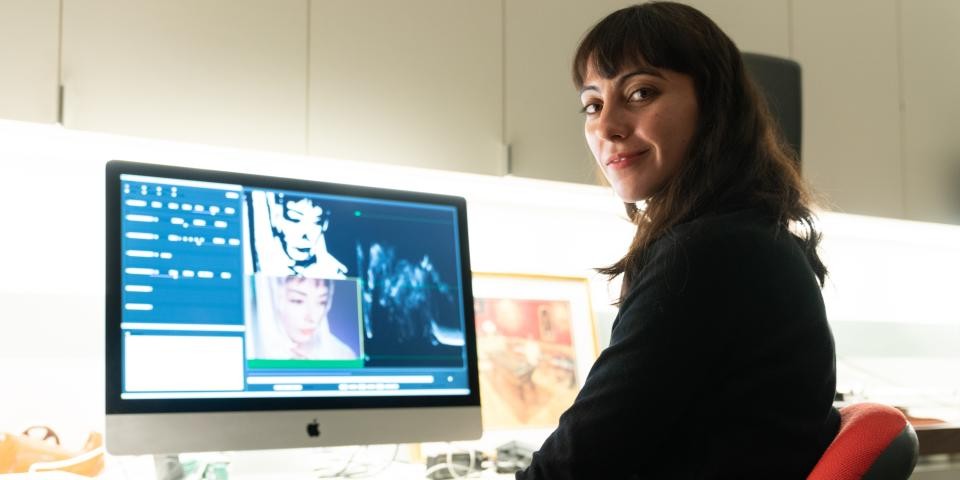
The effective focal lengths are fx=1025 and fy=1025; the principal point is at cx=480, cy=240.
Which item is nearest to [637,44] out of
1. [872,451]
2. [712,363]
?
[712,363]

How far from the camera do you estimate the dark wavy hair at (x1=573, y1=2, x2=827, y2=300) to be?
125 centimetres

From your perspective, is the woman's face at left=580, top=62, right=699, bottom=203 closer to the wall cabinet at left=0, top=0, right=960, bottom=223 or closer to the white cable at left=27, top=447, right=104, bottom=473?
the wall cabinet at left=0, top=0, right=960, bottom=223

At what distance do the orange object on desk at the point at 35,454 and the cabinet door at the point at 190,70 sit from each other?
0.57m

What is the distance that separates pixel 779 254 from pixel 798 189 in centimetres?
20

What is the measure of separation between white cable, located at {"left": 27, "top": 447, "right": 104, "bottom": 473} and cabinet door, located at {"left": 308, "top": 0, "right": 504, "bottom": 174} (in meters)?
0.66

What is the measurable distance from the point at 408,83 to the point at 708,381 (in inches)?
44.9

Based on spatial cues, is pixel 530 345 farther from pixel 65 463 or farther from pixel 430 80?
pixel 65 463

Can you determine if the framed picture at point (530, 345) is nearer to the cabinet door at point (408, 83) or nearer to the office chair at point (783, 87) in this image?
the cabinet door at point (408, 83)

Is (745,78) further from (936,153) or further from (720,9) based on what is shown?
(936,153)

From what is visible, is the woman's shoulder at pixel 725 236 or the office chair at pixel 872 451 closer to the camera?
the office chair at pixel 872 451

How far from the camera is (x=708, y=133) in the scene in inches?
52.6

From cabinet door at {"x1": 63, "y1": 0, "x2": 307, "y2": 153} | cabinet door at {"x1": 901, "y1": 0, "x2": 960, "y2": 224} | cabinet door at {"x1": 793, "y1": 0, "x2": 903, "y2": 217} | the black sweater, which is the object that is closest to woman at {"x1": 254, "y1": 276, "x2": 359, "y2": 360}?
cabinet door at {"x1": 63, "y1": 0, "x2": 307, "y2": 153}

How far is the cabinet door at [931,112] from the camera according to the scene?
8.93 ft

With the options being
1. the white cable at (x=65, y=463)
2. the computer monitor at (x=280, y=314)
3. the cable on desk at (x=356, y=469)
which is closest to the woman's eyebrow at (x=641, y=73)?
the computer monitor at (x=280, y=314)
